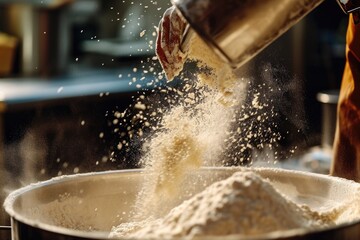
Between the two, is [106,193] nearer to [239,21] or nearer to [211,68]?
[211,68]

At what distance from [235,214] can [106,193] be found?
17.8 inches

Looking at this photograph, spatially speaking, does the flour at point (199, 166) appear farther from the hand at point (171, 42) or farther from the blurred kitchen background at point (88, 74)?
the blurred kitchen background at point (88, 74)

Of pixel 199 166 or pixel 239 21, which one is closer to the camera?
pixel 239 21

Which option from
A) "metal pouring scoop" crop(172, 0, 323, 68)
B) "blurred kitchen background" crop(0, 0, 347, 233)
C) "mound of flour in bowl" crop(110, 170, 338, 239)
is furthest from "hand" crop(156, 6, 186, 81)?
"blurred kitchen background" crop(0, 0, 347, 233)

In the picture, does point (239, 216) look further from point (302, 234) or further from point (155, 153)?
point (155, 153)

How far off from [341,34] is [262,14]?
5.29 meters

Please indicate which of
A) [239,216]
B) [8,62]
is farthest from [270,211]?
[8,62]

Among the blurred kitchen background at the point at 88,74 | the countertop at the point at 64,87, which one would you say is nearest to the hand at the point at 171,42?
the blurred kitchen background at the point at 88,74

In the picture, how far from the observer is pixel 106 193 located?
133 cm

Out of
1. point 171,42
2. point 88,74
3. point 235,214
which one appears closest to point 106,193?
point 171,42

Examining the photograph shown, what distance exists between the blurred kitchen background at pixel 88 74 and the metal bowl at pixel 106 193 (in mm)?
636

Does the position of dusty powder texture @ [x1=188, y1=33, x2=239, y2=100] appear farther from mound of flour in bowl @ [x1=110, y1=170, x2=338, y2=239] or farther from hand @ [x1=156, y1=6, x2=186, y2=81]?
mound of flour in bowl @ [x1=110, y1=170, x2=338, y2=239]

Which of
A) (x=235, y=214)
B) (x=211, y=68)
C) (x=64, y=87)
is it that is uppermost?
(x=64, y=87)

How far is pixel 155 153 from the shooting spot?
1.40 metres
